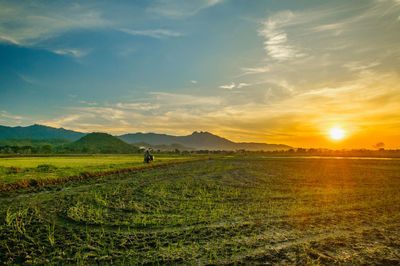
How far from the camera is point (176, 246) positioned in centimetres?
558

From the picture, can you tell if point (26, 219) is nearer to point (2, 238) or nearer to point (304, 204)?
point (2, 238)

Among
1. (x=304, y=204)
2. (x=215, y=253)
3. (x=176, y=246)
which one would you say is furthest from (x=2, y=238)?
(x=304, y=204)

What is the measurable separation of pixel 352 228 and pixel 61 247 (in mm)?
8565

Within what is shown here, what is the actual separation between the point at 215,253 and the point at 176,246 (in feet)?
3.38

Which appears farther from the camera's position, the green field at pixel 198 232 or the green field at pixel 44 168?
the green field at pixel 44 168

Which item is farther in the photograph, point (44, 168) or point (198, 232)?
point (44, 168)

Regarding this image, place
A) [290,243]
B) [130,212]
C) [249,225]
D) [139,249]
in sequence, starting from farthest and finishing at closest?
1. [130,212]
2. [249,225]
3. [290,243]
4. [139,249]

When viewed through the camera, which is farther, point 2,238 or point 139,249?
point 2,238

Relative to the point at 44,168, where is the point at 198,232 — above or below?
above

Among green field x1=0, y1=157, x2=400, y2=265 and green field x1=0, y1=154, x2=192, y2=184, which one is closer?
green field x1=0, y1=157, x2=400, y2=265

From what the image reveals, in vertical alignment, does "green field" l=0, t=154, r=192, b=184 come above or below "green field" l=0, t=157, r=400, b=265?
below

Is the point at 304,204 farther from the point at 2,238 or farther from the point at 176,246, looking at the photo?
the point at 2,238

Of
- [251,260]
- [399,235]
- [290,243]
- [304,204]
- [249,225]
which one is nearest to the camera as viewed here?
[251,260]

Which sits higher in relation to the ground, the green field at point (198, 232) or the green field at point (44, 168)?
the green field at point (198, 232)
